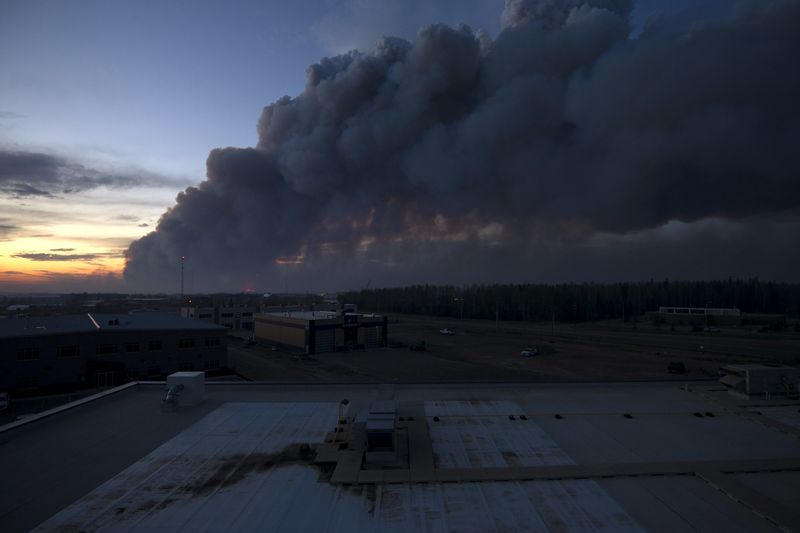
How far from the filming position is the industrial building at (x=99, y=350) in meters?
31.0

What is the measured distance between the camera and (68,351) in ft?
108

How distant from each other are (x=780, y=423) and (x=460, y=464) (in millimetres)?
10854

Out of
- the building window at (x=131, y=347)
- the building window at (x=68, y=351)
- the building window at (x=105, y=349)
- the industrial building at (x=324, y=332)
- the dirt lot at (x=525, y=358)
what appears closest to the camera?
the building window at (x=68, y=351)

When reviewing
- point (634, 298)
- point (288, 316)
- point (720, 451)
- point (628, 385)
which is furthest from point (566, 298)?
point (720, 451)

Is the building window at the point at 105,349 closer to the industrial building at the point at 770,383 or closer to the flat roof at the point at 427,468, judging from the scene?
the flat roof at the point at 427,468

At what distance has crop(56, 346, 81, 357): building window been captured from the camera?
32.4 metres

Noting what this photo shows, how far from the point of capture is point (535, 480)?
997 cm

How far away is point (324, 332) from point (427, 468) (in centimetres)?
4465

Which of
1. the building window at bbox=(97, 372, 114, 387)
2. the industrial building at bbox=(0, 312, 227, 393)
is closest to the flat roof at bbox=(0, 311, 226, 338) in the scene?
the industrial building at bbox=(0, 312, 227, 393)

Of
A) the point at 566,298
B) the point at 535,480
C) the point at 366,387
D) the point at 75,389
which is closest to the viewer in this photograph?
the point at 535,480

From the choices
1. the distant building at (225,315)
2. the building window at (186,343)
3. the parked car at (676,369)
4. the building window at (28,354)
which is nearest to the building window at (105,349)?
the building window at (28,354)

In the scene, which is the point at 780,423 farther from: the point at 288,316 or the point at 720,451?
the point at 288,316

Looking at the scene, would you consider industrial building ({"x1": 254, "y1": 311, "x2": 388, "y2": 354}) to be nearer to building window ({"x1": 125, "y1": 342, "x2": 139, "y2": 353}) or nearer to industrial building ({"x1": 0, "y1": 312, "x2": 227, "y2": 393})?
industrial building ({"x1": 0, "y1": 312, "x2": 227, "y2": 393})

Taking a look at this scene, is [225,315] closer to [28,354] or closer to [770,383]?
[28,354]
